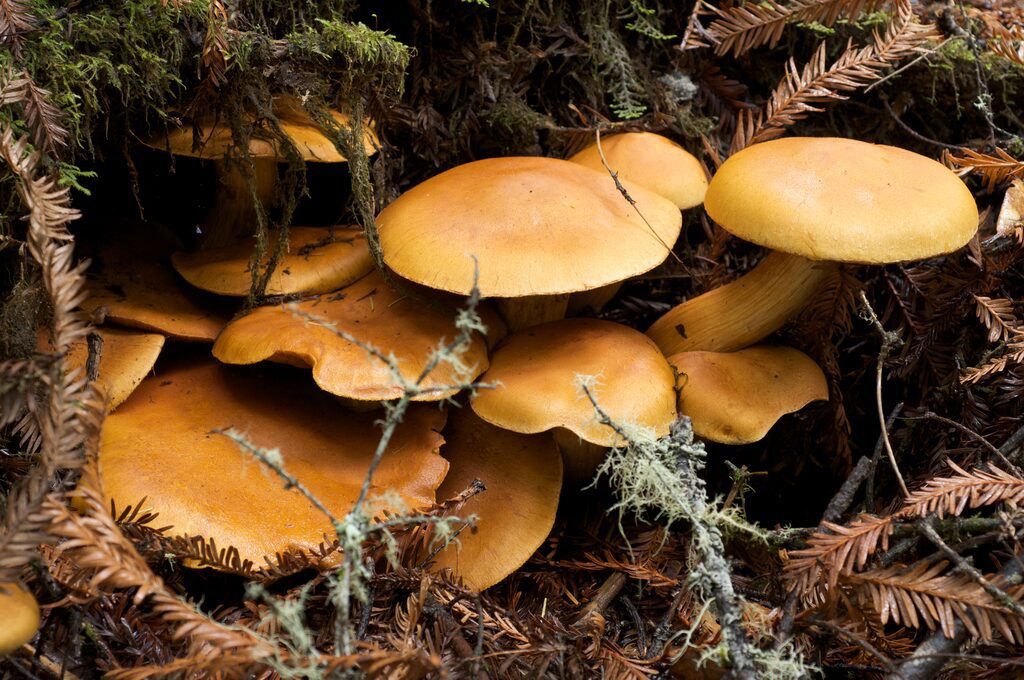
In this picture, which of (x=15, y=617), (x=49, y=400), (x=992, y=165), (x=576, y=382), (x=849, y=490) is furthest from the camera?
(x=992, y=165)

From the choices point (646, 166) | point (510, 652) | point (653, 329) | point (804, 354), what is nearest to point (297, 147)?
point (646, 166)

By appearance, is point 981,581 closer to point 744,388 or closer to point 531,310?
point 744,388

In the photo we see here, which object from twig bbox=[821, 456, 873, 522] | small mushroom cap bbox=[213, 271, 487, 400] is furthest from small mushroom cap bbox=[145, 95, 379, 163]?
twig bbox=[821, 456, 873, 522]

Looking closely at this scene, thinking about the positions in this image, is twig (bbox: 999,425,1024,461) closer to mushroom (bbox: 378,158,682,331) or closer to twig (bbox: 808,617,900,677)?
twig (bbox: 808,617,900,677)

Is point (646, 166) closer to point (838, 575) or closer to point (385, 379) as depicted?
point (385, 379)

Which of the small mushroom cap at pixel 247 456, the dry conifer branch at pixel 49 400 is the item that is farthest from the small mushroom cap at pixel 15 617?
the small mushroom cap at pixel 247 456

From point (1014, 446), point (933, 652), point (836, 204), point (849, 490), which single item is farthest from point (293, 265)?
point (1014, 446)
